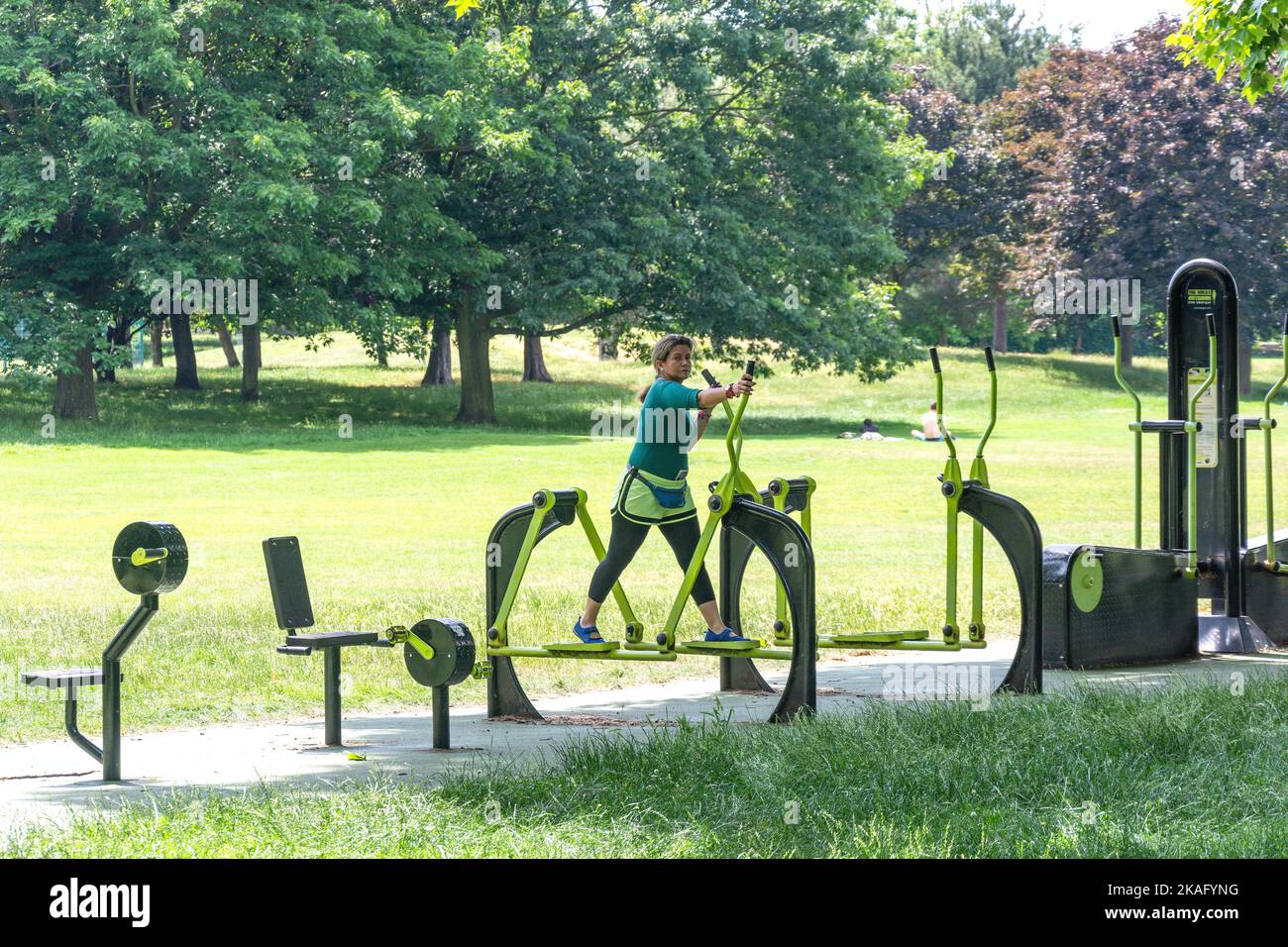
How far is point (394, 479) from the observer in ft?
87.1

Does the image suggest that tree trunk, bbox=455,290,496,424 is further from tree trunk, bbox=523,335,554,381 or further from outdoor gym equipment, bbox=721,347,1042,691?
outdoor gym equipment, bbox=721,347,1042,691

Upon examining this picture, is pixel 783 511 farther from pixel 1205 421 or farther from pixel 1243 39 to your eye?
pixel 1243 39

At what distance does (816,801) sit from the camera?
6285 mm

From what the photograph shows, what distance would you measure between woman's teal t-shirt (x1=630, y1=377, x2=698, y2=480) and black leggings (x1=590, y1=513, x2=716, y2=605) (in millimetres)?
263

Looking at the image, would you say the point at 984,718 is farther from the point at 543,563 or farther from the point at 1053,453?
the point at 1053,453

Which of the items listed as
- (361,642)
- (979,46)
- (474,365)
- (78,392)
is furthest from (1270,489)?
(979,46)

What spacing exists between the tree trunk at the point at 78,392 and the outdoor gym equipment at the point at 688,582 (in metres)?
28.1

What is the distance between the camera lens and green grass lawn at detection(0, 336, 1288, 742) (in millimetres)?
10977

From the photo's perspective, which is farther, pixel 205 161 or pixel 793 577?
pixel 205 161

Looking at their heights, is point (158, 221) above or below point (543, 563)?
above

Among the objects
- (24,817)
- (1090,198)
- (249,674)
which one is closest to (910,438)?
(1090,198)

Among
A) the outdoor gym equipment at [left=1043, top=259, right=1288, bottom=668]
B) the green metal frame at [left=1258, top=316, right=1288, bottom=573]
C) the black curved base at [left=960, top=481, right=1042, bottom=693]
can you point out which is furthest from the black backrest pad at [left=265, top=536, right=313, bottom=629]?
the green metal frame at [left=1258, top=316, right=1288, bottom=573]

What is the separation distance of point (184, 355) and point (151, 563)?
37.3m

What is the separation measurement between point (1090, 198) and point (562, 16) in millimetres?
20875
